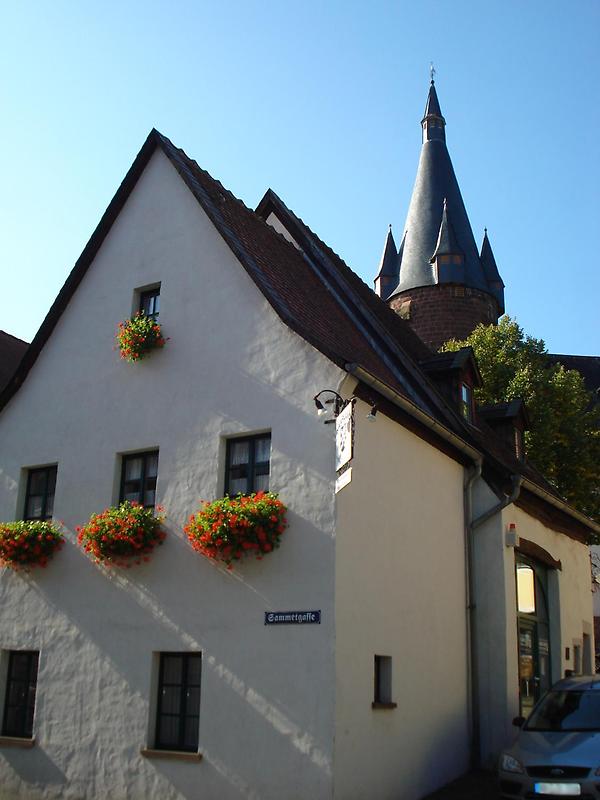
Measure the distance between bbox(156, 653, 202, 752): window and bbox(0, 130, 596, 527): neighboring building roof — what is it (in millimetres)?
4312

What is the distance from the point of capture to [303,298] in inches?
547

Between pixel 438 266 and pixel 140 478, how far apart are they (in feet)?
105

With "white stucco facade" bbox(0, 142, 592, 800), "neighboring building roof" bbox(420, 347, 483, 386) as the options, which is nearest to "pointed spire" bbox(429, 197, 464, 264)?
"neighboring building roof" bbox(420, 347, 483, 386)

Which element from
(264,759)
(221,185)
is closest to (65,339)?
(221,185)

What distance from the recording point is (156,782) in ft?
36.5

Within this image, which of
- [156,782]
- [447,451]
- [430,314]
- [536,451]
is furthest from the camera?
[430,314]

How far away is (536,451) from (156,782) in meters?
14.4

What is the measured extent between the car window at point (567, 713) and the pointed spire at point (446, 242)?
3305cm

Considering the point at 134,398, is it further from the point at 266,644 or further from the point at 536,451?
the point at 536,451

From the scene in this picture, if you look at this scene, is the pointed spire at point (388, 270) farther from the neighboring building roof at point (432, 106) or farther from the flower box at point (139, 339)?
the flower box at point (139, 339)

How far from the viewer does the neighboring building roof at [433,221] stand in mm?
43094

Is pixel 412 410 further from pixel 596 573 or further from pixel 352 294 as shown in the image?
pixel 596 573

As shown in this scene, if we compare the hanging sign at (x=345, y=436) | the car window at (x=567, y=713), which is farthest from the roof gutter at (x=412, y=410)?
the car window at (x=567, y=713)

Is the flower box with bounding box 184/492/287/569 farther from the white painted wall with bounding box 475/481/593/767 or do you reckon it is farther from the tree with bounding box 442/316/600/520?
the tree with bounding box 442/316/600/520
